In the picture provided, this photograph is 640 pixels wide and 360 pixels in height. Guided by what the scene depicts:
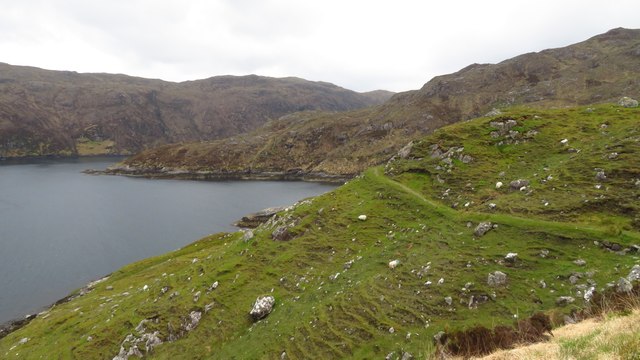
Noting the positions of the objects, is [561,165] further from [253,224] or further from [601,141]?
[253,224]

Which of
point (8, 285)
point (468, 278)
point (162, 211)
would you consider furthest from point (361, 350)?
point (162, 211)

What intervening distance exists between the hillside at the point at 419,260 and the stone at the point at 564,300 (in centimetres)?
5

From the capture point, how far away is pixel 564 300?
2409 cm

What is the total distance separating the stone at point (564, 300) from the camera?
78.3ft

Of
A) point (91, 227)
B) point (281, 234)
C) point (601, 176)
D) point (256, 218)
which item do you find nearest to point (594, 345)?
point (601, 176)

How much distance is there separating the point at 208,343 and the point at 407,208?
2309 cm

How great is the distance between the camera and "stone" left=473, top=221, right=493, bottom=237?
33.0 metres

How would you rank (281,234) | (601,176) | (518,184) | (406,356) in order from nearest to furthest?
(406,356)
(601,176)
(518,184)
(281,234)

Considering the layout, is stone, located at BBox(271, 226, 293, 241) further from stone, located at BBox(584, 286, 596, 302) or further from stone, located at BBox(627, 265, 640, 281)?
stone, located at BBox(627, 265, 640, 281)

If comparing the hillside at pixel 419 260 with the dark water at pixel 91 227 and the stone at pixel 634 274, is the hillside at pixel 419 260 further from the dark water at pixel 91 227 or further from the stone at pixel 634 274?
the dark water at pixel 91 227

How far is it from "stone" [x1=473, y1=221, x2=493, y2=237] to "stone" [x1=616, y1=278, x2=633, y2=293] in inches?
403

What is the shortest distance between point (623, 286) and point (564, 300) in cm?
310

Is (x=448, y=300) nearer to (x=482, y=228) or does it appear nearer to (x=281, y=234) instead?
(x=482, y=228)

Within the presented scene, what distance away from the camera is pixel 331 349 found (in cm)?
2738
